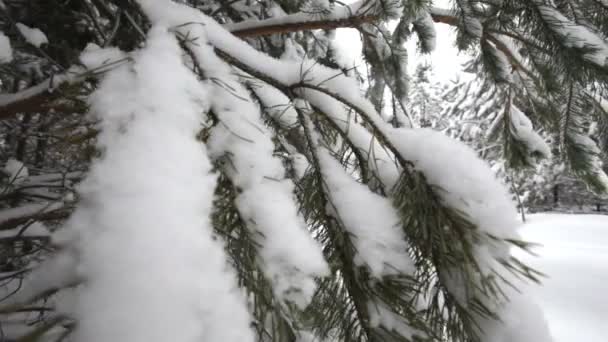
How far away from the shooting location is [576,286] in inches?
181

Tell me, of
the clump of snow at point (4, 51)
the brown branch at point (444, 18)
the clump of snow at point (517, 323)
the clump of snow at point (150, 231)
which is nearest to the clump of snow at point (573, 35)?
the brown branch at point (444, 18)

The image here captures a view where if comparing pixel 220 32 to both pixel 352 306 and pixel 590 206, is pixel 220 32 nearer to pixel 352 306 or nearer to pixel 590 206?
pixel 352 306

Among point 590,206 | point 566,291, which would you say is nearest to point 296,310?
point 566,291

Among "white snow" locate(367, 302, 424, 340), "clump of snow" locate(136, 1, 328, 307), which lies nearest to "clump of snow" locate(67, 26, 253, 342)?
"clump of snow" locate(136, 1, 328, 307)

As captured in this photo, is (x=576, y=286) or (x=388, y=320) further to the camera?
(x=576, y=286)

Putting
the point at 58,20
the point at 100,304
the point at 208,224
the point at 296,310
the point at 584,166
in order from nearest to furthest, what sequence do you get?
the point at 100,304 < the point at 208,224 < the point at 296,310 < the point at 58,20 < the point at 584,166

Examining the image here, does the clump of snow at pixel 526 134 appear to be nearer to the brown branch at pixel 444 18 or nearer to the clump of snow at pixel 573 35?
the brown branch at pixel 444 18

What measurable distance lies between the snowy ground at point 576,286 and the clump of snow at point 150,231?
1714mm

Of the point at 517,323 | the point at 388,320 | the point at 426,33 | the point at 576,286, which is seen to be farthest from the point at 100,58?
the point at 576,286

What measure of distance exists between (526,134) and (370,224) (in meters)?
2.03

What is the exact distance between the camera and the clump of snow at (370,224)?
26.9 inches

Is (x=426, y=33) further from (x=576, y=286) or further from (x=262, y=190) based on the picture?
(x=576, y=286)

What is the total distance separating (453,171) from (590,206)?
24845 millimetres

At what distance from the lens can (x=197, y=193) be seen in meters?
0.46
